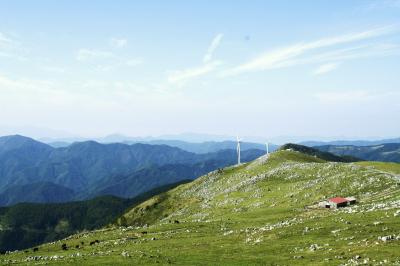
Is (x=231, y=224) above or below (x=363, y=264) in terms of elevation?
below

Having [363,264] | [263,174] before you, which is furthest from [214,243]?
[263,174]

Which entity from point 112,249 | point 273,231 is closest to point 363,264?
point 273,231

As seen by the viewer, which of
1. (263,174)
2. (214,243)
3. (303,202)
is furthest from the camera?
(263,174)

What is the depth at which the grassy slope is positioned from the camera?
148 feet

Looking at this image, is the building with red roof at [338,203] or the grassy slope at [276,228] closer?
the grassy slope at [276,228]

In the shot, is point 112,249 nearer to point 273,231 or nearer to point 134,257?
point 134,257

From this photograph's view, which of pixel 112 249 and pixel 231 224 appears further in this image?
pixel 231 224

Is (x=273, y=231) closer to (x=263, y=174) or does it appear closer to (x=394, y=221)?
(x=394, y=221)

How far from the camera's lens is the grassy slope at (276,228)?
45.1 meters

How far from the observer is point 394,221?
2025 inches

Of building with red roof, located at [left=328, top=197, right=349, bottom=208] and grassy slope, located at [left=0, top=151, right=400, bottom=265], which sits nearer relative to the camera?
grassy slope, located at [left=0, top=151, right=400, bottom=265]

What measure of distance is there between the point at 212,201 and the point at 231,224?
4588 cm

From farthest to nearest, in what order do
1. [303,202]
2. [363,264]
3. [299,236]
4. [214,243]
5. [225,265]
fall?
[303,202]
[214,243]
[299,236]
[225,265]
[363,264]

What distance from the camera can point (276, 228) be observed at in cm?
6144
